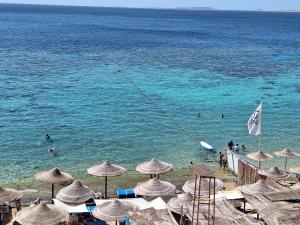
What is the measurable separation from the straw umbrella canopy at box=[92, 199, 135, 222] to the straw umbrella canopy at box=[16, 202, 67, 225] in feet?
4.74

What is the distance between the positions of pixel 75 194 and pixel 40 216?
8.74 ft

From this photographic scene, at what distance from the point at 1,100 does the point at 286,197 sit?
34750 mm

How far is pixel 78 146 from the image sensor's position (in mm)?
32625

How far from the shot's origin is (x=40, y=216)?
17.0 m

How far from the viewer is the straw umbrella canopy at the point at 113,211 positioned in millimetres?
17575

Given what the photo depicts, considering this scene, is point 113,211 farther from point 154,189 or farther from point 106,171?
point 106,171

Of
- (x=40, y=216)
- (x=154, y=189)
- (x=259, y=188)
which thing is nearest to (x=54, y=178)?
(x=40, y=216)

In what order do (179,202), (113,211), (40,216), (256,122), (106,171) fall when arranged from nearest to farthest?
(40,216) → (113,211) → (179,202) → (106,171) → (256,122)

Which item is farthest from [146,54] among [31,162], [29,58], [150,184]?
[150,184]

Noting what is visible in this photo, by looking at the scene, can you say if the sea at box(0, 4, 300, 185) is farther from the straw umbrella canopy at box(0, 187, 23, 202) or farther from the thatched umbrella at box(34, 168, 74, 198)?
the straw umbrella canopy at box(0, 187, 23, 202)

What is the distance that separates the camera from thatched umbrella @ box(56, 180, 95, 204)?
63.3 feet

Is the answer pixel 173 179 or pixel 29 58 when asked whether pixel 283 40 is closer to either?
pixel 29 58

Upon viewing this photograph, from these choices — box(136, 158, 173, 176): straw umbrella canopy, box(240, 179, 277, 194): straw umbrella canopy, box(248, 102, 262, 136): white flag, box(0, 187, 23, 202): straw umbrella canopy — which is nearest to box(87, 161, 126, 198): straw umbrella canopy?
box(136, 158, 173, 176): straw umbrella canopy

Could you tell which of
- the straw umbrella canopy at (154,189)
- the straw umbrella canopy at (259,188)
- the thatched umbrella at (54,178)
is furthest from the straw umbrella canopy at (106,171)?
the straw umbrella canopy at (259,188)
